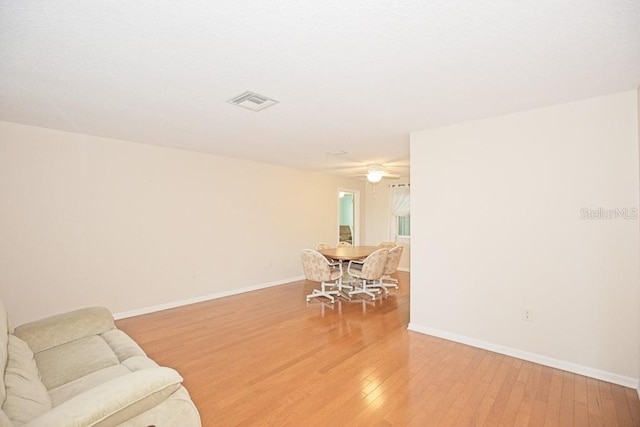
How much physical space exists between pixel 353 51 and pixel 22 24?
184 centimetres

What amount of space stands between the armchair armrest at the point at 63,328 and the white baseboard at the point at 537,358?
317 centimetres

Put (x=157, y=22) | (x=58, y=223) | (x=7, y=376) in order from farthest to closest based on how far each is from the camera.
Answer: (x=58, y=223) < (x=157, y=22) < (x=7, y=376)

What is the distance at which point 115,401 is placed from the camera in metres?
1.17

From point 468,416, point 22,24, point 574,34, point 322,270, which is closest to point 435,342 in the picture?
point 468,416

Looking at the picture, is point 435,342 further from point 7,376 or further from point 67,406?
point 7,376

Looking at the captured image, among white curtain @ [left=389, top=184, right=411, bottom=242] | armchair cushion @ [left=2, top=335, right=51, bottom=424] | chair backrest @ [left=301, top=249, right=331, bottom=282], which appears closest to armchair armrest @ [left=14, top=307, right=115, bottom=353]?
armchair cushion @ [left=2, top=335, right=51, bottom=424]

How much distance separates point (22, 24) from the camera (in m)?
1.58

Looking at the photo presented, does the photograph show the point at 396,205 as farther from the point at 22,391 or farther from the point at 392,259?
the point at 22,391

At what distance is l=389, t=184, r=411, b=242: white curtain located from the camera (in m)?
7.52

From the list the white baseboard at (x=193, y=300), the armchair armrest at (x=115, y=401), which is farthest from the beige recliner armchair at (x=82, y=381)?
the white baseboard at (x=193, y=300)

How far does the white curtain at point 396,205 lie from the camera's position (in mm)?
7520

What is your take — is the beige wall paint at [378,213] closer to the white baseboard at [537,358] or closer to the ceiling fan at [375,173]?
the ceiling fan at [375,173]

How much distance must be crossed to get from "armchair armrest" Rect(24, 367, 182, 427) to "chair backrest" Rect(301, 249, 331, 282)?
3320 millimetres

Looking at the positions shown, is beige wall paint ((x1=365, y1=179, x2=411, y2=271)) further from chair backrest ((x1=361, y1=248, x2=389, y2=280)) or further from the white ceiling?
the white ceiling
